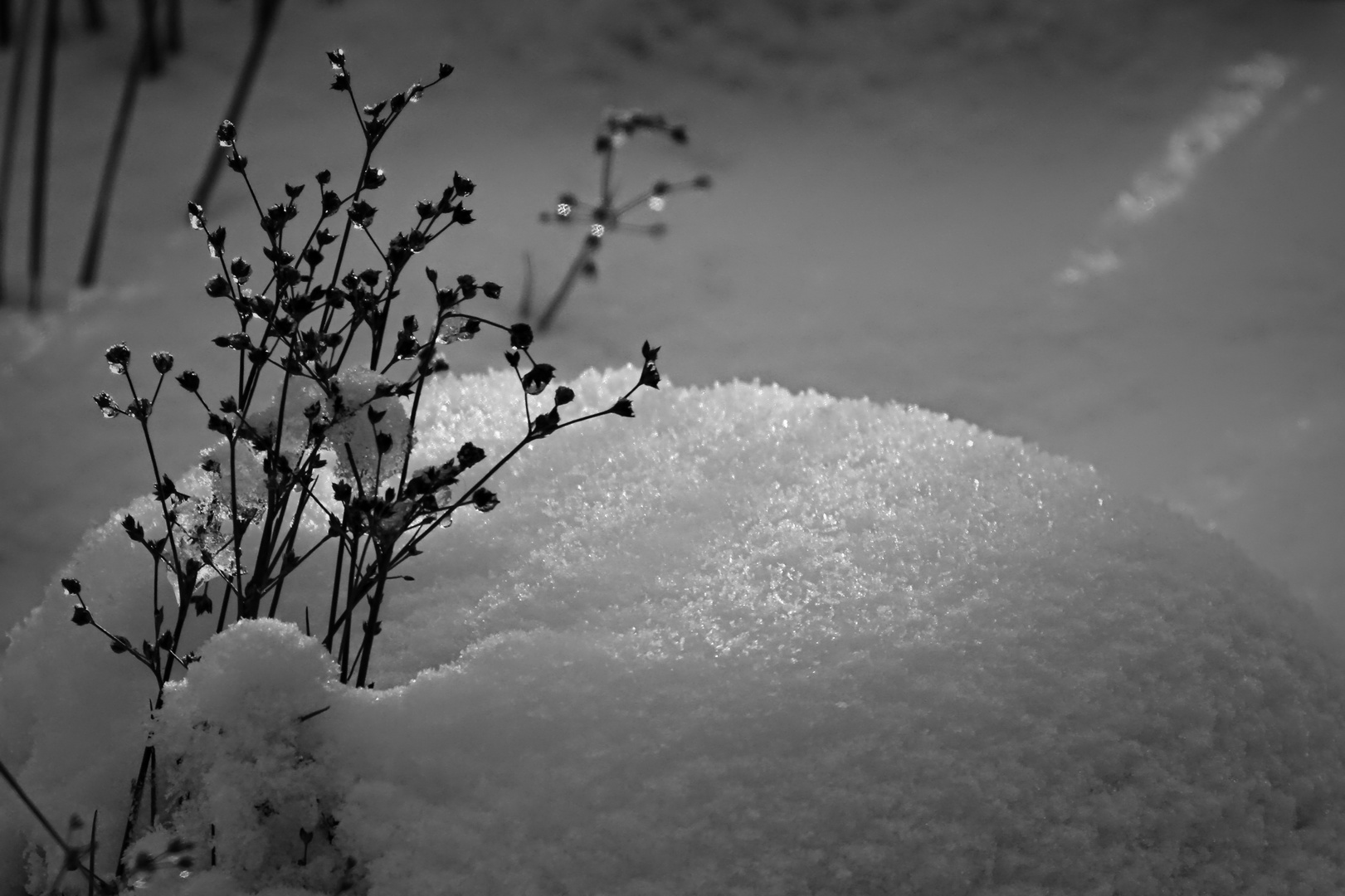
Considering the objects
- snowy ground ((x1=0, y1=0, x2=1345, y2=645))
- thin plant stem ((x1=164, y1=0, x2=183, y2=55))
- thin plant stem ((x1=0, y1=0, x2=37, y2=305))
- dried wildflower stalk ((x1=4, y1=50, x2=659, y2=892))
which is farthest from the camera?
thin plant stem ((x1=164, y1=0, x2=183, y2=55))

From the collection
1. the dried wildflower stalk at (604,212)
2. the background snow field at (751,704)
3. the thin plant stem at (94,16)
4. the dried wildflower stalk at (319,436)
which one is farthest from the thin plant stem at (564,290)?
the thin plant stem at (94,16)

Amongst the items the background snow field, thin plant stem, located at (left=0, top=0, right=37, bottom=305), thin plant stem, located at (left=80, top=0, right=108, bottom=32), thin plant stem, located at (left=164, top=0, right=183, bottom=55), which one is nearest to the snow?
the background snow field

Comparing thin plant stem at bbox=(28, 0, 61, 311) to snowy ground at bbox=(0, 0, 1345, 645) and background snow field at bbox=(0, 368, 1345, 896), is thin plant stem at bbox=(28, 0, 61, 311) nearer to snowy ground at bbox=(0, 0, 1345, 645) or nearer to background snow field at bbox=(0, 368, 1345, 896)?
snowy ground at bbox=(0, 0, 1345, 645)

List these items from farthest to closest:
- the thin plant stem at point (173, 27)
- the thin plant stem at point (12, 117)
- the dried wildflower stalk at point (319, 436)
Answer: the thin plant stem at point (173, 27), the thin plant stem at point (12, 117), the dried wildflower stalk at point (319, 436)

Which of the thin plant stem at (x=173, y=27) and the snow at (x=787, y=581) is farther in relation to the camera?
the thin plant stem at (x=173, y=27)

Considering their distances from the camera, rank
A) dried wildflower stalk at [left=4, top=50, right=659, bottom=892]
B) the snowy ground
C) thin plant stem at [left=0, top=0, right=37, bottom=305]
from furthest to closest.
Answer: thin plant stem at [left=0, top=0, right=37, bottom=305], the snowy ground, dried wildflower stalk at [left=4, top=50, right=659, bottom=892]

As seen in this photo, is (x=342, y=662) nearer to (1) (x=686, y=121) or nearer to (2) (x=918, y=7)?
(1) (x=686, y=121)

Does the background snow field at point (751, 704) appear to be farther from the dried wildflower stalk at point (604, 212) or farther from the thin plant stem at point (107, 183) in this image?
the thin plant stem at point (107, 183)
